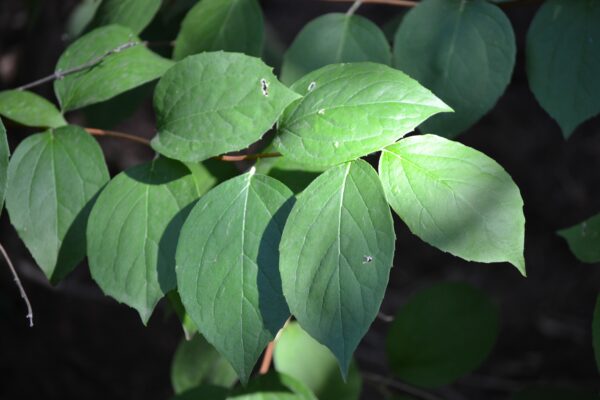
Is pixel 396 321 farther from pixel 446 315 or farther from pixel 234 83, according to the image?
pixel 234 83

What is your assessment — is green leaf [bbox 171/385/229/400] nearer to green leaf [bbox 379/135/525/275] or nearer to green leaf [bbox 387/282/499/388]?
green leaf [bbox 387/282/499/388]

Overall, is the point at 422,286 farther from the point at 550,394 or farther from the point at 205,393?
the point at 205,393

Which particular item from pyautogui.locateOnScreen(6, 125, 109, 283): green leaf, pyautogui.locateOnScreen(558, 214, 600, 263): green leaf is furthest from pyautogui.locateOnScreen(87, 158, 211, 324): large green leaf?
pyautogui.locateOnScreen(558, 214, 600, 263): green leaf

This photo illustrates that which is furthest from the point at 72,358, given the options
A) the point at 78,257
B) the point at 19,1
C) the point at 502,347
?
the point at 78,257

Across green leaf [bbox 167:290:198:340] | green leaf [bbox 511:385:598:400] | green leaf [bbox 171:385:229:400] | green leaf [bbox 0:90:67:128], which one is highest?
green leaf [bbox 0:90:67:128]

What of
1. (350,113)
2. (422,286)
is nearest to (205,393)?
(350,113)

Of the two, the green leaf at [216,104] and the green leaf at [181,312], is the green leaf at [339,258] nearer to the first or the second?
the green leaf at [216,104]
